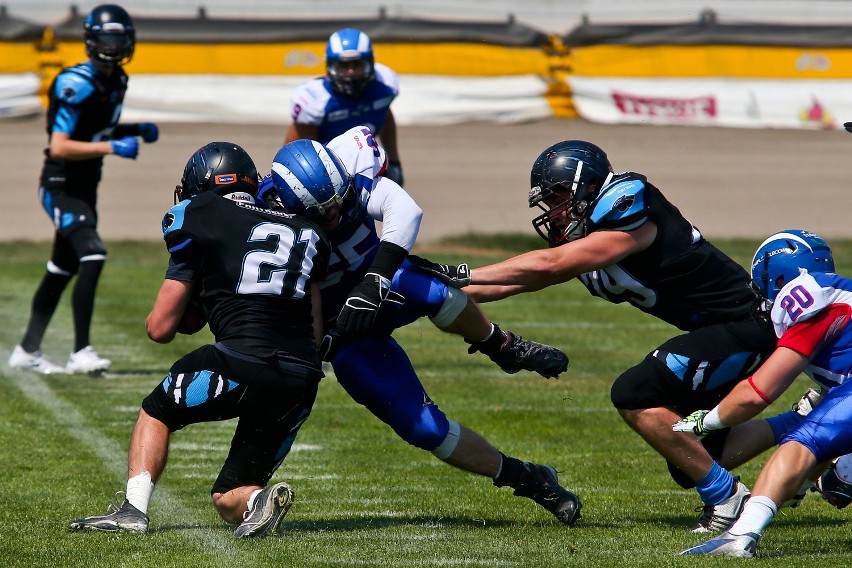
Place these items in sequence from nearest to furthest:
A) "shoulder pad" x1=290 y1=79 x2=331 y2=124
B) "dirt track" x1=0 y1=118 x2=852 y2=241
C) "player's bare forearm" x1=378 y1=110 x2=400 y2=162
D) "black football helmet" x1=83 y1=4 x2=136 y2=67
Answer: "black football helmet" x1=83 y1=4 x2=136 y2=67, "shoulder pad" x1=290 y1=79 x2=331 y2=124, "player's bare forearm" x1=378 y1=110 x2=400 y2=162, "dirt track" x1=0 y1=118 x2=852 y2=241

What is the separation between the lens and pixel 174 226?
4.47 meters

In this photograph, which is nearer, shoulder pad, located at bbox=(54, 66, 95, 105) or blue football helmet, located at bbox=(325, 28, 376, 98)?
shoulder pad, located at bbox=(54, 66, 95, 105)

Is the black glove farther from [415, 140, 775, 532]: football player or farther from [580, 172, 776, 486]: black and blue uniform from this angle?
[580, 172, 776, 486]: black and blue uniform

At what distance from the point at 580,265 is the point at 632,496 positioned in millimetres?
1174

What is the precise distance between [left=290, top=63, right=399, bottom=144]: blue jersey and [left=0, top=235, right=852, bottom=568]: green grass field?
5.39 feet

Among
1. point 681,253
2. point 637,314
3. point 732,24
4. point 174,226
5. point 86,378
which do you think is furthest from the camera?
point 732,24

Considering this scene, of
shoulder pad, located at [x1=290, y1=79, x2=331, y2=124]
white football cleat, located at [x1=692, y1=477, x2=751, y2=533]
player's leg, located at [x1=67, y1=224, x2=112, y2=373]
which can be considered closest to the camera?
white football cleat, located at [x1=692, y1=477, x2=751, y2=533]

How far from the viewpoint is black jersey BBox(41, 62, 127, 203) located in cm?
823

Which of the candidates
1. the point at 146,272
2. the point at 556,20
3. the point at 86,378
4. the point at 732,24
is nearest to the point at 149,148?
the point at 146,272

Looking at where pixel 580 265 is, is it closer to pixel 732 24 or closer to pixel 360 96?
pixel 360 96

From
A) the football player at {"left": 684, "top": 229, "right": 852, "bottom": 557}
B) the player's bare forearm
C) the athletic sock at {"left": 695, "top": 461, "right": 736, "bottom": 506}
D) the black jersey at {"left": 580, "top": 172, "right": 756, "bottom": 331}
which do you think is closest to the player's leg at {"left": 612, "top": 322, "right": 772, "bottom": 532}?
the athletic sock at {"left": 695, "top": 461, "right": 736, "bottom": 506}

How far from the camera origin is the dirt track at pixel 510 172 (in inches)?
639

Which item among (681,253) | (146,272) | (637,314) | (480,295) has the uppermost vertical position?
(681,253)

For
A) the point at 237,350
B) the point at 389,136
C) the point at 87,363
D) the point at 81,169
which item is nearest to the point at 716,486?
the point at 237,350
